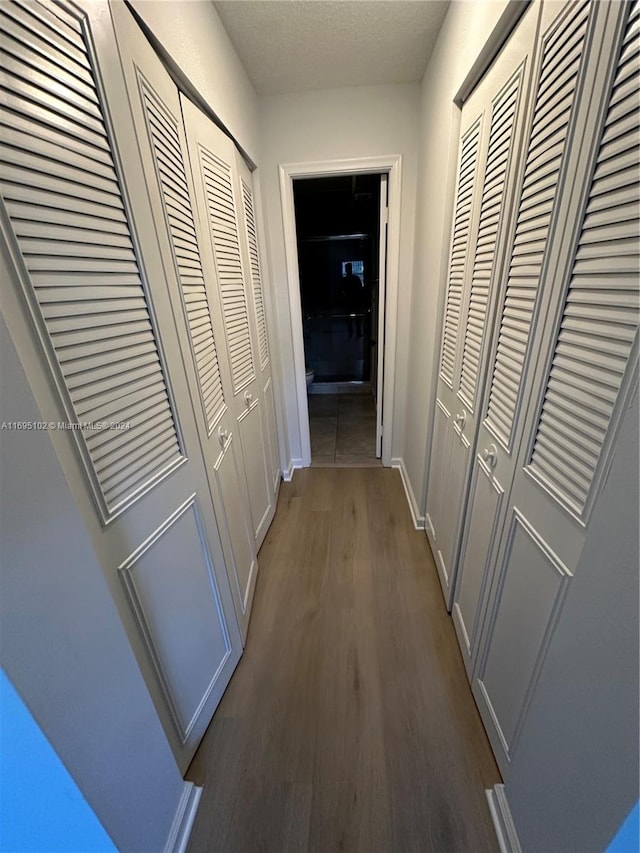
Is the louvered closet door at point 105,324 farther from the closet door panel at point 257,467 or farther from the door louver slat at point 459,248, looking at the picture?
the door louver slat at point 459,248

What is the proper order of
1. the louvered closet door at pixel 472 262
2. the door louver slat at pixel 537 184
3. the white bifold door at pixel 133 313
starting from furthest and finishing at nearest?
the louvered closet door at pixel 472 262
the door louver slat at pixel 537 184
the white bifold door at pixel 133 313

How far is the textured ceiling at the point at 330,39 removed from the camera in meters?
1.39

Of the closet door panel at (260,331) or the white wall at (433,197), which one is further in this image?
the closet door panel at (260,331)

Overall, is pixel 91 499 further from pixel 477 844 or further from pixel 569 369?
pixel 477 844

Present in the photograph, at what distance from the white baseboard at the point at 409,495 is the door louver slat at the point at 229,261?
4.39 feet

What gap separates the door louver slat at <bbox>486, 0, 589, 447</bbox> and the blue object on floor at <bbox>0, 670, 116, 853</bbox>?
1174mm

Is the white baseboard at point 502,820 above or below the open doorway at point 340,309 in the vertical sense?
below

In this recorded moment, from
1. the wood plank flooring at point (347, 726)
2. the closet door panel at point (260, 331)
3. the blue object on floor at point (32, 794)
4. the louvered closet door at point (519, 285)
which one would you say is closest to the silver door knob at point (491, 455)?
the louvered closet door at point (519, 285)

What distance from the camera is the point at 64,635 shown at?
564 mm

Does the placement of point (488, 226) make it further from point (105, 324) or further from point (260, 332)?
point (260, 332)

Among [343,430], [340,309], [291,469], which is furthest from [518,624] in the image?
[340,309]

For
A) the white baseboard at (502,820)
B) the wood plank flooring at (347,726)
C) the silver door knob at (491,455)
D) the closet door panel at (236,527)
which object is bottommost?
the wood plank flooring at (347,726)

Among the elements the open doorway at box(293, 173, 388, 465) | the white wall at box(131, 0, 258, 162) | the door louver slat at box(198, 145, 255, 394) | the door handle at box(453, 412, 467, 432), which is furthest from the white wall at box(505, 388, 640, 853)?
the open doorway at box(293, 173, 388, 465)

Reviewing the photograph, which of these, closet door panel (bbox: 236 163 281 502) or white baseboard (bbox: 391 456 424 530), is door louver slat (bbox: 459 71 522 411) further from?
closet door panel (bbox: 236 163 281 502)
